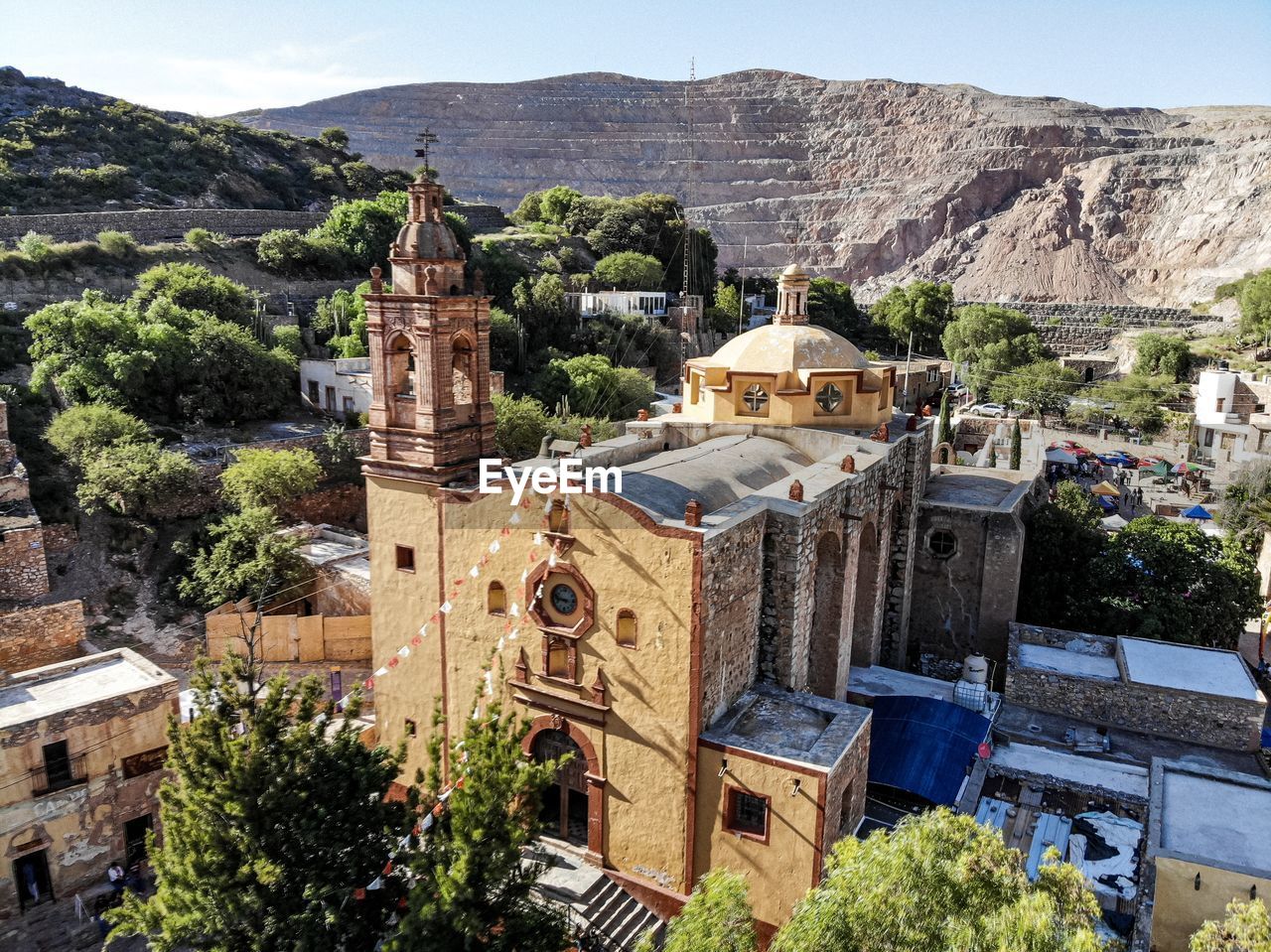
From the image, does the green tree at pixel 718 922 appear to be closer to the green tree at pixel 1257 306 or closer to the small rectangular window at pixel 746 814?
the small rectangular window at pixel 746 814

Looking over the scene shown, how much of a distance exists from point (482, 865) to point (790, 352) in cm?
1471

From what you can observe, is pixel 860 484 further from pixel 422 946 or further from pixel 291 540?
pixel 291 540

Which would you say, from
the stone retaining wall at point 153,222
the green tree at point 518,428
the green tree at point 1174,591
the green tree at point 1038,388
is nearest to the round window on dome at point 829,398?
the green tree at point 1174,591

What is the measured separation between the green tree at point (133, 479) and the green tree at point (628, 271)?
35370 mm

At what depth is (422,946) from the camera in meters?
9.20

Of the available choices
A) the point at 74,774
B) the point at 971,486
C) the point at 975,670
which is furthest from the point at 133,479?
the point at 971,486

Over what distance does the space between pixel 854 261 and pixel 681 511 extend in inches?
4176

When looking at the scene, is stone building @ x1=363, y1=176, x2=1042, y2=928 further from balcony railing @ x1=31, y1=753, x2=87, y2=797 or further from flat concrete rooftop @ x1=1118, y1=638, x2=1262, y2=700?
flat concrete rooftop @ x1=1118, y1=638, x2=1262, y2=700

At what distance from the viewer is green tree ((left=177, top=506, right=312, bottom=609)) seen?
2288 cm

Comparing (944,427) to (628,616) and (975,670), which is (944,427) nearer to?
(975,670)

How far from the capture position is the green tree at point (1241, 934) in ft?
22.1

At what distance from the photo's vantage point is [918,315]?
7250 cm

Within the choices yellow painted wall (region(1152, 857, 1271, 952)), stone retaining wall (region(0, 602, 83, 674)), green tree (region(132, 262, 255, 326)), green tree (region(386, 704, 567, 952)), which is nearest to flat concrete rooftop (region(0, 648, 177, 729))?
stone retaining wall (region(0, 602, 83, 674))

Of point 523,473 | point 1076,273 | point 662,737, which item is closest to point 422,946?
point 662,737
